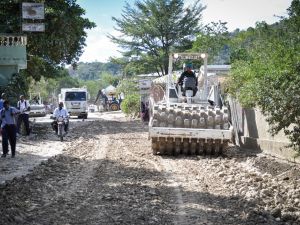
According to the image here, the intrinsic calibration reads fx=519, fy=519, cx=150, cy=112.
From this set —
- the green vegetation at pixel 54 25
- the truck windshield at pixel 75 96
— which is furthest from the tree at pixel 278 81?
the truck windshield at pixel 75 96

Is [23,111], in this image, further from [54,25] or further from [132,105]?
[132,105]

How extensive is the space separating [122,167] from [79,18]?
1845 cm

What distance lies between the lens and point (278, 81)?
39.7ft

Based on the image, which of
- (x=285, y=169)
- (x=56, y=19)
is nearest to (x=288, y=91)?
(x=285, y=169)

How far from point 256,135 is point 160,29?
31982 millimetres

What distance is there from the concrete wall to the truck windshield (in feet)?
79.3

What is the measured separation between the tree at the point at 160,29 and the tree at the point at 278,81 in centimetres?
2593

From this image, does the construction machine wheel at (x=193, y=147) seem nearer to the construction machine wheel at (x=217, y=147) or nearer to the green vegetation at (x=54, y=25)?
the construction machine wheel at (x=217, y=147)

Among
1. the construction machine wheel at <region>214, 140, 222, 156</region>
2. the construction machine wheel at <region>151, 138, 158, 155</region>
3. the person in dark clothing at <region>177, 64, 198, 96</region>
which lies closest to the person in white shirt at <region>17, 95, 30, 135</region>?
the person in dark clothing at <region>177, 64, 198, 96</region>

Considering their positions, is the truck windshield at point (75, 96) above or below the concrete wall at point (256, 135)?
above

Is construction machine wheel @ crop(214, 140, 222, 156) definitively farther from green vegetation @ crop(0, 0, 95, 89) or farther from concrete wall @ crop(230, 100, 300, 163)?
green vegetation @ crop(0, 0, 95, 89)

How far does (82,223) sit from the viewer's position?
733 cm

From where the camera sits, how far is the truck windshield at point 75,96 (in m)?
42.8

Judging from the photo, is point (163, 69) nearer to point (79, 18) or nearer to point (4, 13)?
point (79, 18)
